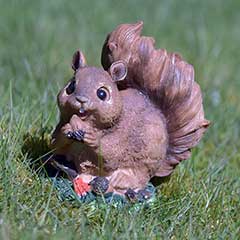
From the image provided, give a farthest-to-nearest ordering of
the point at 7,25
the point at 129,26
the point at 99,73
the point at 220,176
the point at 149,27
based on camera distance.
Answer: the point at 149,27 < the point at 7,25 < the point at 220,176 < the point at 129,26 < the point at 99,73

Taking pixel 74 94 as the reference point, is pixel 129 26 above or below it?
above

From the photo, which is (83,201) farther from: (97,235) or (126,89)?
(126,89)

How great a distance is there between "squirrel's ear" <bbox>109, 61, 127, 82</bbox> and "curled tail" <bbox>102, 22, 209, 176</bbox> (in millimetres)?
114

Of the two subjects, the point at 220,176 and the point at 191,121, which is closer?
the point at 191,121

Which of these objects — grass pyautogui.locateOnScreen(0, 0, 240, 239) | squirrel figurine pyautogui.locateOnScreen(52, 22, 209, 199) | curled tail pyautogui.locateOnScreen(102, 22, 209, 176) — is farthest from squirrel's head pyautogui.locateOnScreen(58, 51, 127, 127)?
grass pyautogui.locateOnScreen(0, 0, 240, 239)

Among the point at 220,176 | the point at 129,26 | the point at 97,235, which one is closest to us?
the point at 97,235

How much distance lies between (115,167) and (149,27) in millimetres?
3400

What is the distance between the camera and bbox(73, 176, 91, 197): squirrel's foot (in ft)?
10.2

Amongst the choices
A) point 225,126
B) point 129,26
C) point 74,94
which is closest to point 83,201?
point 74,94

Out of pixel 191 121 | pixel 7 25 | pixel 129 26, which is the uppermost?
pixel 129 26

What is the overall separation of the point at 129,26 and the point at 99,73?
0.33 metres

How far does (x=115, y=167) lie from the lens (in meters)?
3.15

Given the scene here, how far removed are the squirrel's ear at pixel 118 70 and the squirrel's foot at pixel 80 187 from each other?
0.43 m

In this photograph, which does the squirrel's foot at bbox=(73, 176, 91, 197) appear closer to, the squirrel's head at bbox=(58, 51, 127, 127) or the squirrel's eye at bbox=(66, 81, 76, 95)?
the squirrel's head at bbox=(58, 51, 127, 127)
